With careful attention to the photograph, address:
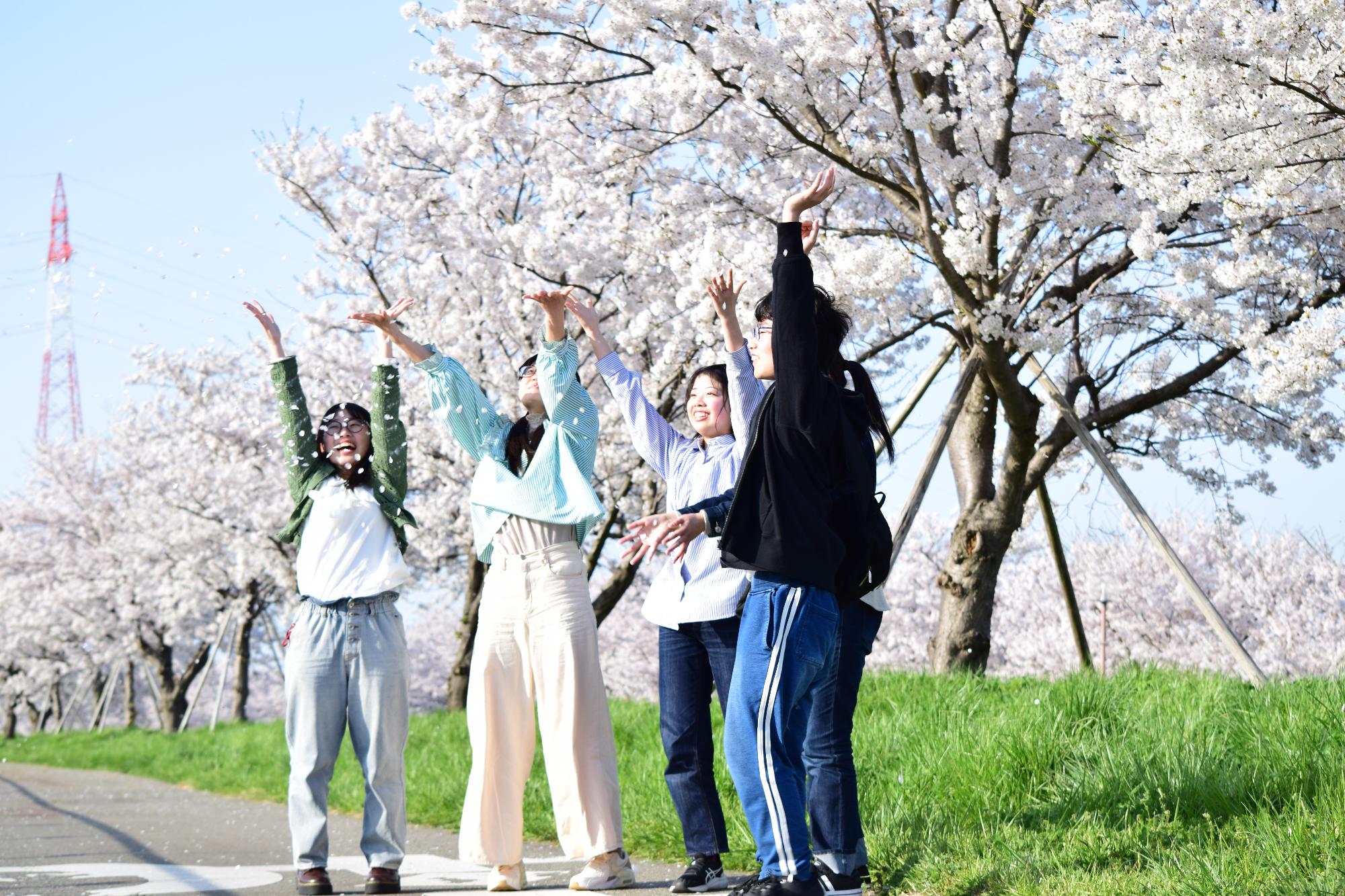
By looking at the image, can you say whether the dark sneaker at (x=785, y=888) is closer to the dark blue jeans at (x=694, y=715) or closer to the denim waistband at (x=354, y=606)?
the dark blue jeans at (x=694, y=715)

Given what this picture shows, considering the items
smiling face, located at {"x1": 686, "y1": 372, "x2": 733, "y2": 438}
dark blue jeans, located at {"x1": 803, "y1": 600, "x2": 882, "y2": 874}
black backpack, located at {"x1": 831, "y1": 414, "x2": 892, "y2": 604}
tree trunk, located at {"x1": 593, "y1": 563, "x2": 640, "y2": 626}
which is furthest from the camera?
tree trunk, located at {"x1": 593, "y1": 563, "x2": 640, "y2": 626}

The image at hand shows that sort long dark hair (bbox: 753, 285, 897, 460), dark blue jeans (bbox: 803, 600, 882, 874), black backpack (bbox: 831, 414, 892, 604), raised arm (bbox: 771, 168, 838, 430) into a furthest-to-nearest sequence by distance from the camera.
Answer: dark blue jeans (bbox: 803, 600, 882, 874) → long dark hair (bbox: 753, 285, 897, 460) → black backpack (bbox: 831, 414, 892, 604) → raised arm (bbox: 771, 168, 838, 430)

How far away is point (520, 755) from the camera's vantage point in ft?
15.1

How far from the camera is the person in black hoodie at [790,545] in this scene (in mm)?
3152

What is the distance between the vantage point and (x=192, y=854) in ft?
19.8

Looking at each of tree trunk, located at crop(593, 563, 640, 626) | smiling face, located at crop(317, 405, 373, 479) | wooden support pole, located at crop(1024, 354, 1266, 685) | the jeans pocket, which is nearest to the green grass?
the jeans pocket

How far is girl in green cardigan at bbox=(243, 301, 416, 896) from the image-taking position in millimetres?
4633

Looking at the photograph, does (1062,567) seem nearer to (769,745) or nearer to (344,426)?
(344,426)

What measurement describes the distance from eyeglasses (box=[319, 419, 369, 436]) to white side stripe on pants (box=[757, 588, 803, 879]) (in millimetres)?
2545

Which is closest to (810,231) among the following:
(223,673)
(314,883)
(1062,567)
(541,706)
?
(541,706)

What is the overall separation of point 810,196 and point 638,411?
1.42 metres

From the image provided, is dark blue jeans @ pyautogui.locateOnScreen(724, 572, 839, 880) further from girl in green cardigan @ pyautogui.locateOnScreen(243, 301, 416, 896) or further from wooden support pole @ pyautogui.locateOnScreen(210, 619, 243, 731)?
wooden support pole @ pyautogui.locateOnScreen(210, 619, 243, 731)

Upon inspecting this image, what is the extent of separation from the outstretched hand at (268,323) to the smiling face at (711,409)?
1801 millimetres

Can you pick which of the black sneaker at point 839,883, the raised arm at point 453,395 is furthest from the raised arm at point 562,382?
the black sneaker at point 839,883
